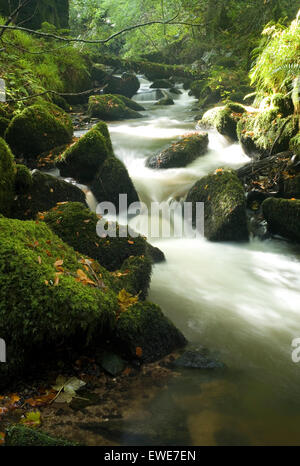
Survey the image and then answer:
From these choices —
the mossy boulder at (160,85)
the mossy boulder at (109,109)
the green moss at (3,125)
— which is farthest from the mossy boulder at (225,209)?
the mossy boulder at (160,85)

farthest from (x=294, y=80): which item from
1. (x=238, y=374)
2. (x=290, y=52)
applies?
(x=238, y=374)

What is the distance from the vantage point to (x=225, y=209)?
599cm

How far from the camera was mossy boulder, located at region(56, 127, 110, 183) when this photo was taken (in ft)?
22.0

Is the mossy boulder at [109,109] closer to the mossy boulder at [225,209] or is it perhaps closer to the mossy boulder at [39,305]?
the mossy boulder at [225,209]

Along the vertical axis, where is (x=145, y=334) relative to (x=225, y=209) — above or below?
below

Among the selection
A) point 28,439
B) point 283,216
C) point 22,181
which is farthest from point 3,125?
point 28,439

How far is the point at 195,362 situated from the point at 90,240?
1.88 m

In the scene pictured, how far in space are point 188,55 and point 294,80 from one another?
1916 cm

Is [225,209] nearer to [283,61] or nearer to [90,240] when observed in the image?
[90,240]

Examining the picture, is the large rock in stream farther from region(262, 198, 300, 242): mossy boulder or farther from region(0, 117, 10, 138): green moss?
region(0, 117, 10, 138): green moss

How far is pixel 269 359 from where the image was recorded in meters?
3.21

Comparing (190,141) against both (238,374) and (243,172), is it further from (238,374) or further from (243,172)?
(238,374)

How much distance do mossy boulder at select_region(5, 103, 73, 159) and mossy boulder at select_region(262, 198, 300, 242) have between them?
15.8ft

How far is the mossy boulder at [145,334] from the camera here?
2.87 meters
